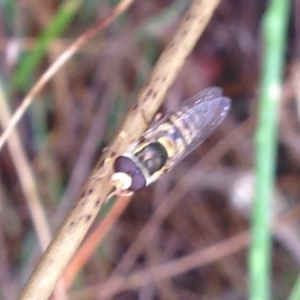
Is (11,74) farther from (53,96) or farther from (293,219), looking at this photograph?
(293,219)

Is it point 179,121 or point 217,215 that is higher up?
point 179,121

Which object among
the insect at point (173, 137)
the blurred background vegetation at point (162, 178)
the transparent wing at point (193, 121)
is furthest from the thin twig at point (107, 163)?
the blurred background vegetation at point (162, 178)

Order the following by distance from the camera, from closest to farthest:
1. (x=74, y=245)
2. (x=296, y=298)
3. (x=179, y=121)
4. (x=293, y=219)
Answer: (x=74, y=245), (x=296, y=298), (x=179, y=121), (x=293, y=219)

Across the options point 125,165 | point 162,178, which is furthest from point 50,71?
point 162,178

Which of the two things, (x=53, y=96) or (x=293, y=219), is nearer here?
(x=293, y=219)

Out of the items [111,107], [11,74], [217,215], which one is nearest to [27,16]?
[11,74]

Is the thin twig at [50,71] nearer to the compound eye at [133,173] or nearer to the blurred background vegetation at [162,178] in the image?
the compound eye at [133,173]

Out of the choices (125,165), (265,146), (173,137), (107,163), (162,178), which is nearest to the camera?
(265,146)

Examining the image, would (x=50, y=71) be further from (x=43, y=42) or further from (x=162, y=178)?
(x=162, y=178)
